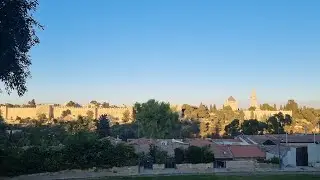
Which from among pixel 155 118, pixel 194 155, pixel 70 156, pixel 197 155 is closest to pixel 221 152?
pixel 197 155

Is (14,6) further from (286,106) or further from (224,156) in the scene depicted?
(286,106)

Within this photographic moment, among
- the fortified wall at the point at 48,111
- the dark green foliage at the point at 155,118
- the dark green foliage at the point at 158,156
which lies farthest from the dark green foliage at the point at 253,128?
the fortified wall at the point at 48,111

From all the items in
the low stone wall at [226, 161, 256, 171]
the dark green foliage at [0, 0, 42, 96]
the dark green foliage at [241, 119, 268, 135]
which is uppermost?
the dark green foliage at [0, 0, 42, 96]

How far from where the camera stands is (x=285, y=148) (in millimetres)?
39062

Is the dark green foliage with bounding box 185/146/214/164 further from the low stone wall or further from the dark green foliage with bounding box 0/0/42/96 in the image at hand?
the dark green foliage with bounding box 0/0/42/96

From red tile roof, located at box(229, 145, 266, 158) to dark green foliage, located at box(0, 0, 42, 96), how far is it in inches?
1089

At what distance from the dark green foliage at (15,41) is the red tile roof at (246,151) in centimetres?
2765

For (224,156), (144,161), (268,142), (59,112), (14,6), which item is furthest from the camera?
(59,112)

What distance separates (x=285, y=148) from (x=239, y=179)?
15.3 meters

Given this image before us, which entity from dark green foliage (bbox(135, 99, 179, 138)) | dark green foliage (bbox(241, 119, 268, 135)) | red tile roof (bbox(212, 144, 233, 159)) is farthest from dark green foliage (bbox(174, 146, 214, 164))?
dark green foliage (bbox(241, 119, 268, 135))

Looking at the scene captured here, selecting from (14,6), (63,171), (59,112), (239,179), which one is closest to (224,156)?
(239,179)

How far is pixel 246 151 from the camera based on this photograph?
40312 mm

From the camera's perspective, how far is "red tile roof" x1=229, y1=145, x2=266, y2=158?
39338mm

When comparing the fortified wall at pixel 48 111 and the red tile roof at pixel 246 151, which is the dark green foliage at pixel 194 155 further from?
the fortified wall at pixel 48 111
